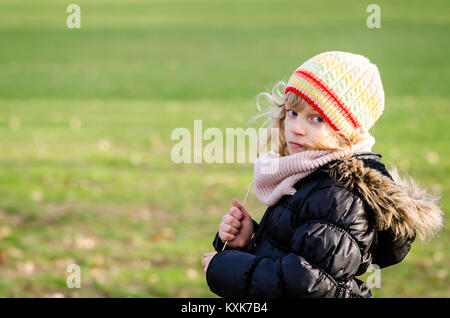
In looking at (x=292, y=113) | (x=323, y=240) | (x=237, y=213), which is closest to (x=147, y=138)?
(x=237, y=213)

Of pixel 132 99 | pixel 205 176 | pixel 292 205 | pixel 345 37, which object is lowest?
pixel 292 205

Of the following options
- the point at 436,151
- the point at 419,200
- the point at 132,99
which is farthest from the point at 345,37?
the point at 419,200

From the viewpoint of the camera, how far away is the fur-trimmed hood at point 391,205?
7.09 feet

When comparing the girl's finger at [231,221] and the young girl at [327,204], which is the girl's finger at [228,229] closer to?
the girl's finger at [231,221]

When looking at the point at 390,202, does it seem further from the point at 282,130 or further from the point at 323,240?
the point at 282,130

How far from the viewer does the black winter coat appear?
2.04 meters

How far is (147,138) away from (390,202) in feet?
25.0

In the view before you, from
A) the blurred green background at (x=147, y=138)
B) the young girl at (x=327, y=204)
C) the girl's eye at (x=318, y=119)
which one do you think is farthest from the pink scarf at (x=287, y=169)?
the blurred green background at (x=147, y=138)

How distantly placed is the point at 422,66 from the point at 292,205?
16729 mm

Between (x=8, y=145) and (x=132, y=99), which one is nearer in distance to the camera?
(x=8, y=145)

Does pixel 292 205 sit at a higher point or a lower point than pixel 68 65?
lower

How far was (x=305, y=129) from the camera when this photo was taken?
231 centimetres
